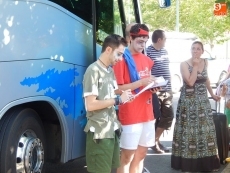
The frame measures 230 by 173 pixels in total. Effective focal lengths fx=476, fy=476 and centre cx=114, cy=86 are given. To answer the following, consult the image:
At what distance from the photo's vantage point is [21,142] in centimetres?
431

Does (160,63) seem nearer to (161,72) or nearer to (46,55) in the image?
(161,72)

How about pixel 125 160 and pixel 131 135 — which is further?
pixel 125 160

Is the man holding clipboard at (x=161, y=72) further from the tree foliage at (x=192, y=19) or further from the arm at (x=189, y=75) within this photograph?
the tree foliage at (x=192, y=19)

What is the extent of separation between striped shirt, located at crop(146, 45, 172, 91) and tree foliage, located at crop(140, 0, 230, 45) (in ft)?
60.3

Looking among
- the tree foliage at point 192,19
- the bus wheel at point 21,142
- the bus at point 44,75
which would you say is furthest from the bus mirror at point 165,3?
the tree foliage at point 192,19

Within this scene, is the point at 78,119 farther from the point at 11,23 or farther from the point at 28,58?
the point at 11,23

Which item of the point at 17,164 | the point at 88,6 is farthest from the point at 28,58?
the point at 88,6

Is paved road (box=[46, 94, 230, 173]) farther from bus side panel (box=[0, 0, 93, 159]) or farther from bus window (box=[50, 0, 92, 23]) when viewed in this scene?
bus window (box=[50, 0, 92, 23])

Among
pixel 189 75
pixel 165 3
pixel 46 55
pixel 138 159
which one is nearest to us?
pixel 46 55

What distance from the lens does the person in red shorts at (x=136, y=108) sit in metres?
4.68

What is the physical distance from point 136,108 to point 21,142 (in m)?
1.19

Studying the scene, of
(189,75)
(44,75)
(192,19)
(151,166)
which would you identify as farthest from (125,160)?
(192,19)

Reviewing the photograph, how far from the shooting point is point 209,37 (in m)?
27.2

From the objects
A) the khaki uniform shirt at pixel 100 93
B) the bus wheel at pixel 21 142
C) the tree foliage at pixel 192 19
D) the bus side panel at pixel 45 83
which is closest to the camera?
the bus side panel at pixel 45 83
